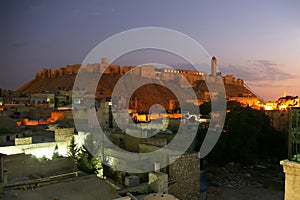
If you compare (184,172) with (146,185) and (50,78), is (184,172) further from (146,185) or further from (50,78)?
(50,78)

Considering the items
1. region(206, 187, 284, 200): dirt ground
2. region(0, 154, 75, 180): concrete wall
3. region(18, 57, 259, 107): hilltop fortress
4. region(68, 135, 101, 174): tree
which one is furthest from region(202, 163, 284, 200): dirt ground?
region(18, 57, 259, 107): hilltop fortress

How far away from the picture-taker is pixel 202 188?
11.7 metres

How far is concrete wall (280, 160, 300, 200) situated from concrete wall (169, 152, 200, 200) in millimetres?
6413

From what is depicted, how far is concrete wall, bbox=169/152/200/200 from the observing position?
9695 mm

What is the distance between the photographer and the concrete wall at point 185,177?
9.70 m

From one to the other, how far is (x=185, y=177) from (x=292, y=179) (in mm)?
7056

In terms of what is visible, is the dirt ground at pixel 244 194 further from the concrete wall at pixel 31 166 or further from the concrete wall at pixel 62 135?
the concrete wall at pixel 62 135

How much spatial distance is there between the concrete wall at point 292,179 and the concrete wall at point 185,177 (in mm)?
6413

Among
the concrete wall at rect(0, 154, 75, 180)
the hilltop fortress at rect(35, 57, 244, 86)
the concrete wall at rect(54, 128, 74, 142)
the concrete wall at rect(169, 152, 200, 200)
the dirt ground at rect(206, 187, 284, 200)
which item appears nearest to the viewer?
the concrete wall at rect(0, 154, 75, 180)

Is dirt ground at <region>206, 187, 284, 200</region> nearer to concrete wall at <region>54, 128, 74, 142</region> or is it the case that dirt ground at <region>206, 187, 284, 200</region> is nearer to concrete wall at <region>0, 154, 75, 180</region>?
concrete wall at <region>0, 154, 75, 180</region>

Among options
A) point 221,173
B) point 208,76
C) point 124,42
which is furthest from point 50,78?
point 221,173

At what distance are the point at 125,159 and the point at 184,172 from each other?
243cm

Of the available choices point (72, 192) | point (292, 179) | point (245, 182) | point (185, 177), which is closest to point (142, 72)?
point (245, 182)

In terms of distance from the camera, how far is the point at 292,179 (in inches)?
130
